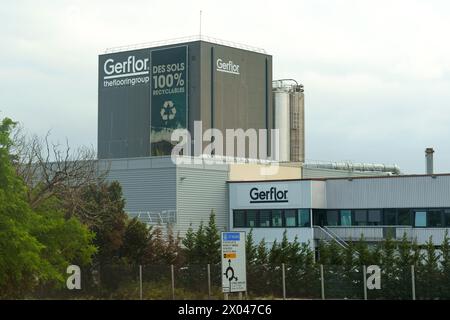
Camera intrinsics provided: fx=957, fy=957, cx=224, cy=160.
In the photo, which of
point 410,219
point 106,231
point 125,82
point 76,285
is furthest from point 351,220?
point 125,82

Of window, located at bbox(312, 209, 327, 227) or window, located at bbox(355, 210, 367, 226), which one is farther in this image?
window, located at bbox(312, 209, 327, 227)

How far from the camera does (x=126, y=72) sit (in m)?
92.8

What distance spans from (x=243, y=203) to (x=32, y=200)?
28.4 metres

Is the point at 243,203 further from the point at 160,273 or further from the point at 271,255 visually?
the point at 160,273

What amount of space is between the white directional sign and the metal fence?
5001mm

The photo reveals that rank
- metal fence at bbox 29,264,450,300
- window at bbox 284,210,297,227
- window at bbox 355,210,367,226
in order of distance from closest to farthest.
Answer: metal fence at bbox 29,264,450,300 < window at bbox 355,210,367,226 < window at bbox 284,210,297,227

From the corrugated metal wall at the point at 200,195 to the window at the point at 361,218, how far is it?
34.4 feet

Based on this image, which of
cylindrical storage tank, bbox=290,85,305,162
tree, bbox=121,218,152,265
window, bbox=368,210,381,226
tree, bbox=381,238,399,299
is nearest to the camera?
tree, bbox=381,238,399,299

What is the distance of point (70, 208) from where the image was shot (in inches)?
1912

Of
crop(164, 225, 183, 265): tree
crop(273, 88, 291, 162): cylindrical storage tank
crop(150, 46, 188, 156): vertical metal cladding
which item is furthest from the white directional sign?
crop(273, 88, 291, 162): cylindrical storage tank

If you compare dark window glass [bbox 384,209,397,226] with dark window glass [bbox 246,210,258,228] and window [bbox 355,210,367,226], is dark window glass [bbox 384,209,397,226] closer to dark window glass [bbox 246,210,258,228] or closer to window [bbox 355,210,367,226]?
window [bbox 355,210,367,226]

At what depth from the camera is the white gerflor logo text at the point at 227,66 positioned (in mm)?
88494

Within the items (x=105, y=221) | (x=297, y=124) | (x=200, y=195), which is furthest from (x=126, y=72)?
(x=105, y=221)

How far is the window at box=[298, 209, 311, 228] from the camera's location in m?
68.1
